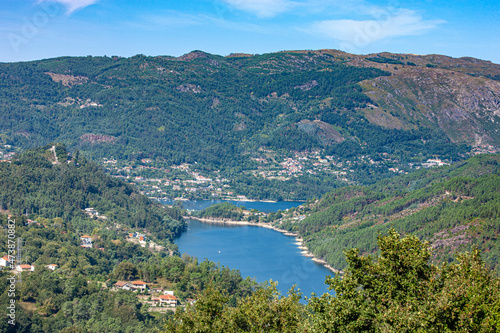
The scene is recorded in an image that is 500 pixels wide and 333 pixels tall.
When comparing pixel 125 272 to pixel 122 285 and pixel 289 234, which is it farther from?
pixel 289 234

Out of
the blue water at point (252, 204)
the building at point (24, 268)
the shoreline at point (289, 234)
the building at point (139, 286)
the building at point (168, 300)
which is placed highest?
the building at point (24, 268)

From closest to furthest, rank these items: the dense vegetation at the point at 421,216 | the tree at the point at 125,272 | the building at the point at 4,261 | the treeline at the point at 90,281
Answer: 1. the treeline at the point at 90,281
2. the building at the point at 4,261
3. the tree at the point at 125,272
4. the dense vegetation at the point at 421,216

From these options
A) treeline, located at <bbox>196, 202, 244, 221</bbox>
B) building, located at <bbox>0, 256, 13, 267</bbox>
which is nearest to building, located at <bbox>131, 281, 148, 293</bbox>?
building, located at <bbox>0, 256, 13, 267</bbox>

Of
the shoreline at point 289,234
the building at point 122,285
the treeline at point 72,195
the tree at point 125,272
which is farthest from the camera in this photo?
the shoreline at point 289,234

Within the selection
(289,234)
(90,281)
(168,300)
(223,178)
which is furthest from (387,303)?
(223,178)

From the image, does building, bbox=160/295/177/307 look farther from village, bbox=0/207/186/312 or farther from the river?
the river

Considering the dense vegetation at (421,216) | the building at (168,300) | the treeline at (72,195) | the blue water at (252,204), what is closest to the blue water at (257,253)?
the dense vegetation at (421,216)

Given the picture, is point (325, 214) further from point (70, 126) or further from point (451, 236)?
point (70, 126)

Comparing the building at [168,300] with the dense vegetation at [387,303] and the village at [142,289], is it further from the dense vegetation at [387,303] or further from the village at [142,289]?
the dense vegetation at [387,303]
